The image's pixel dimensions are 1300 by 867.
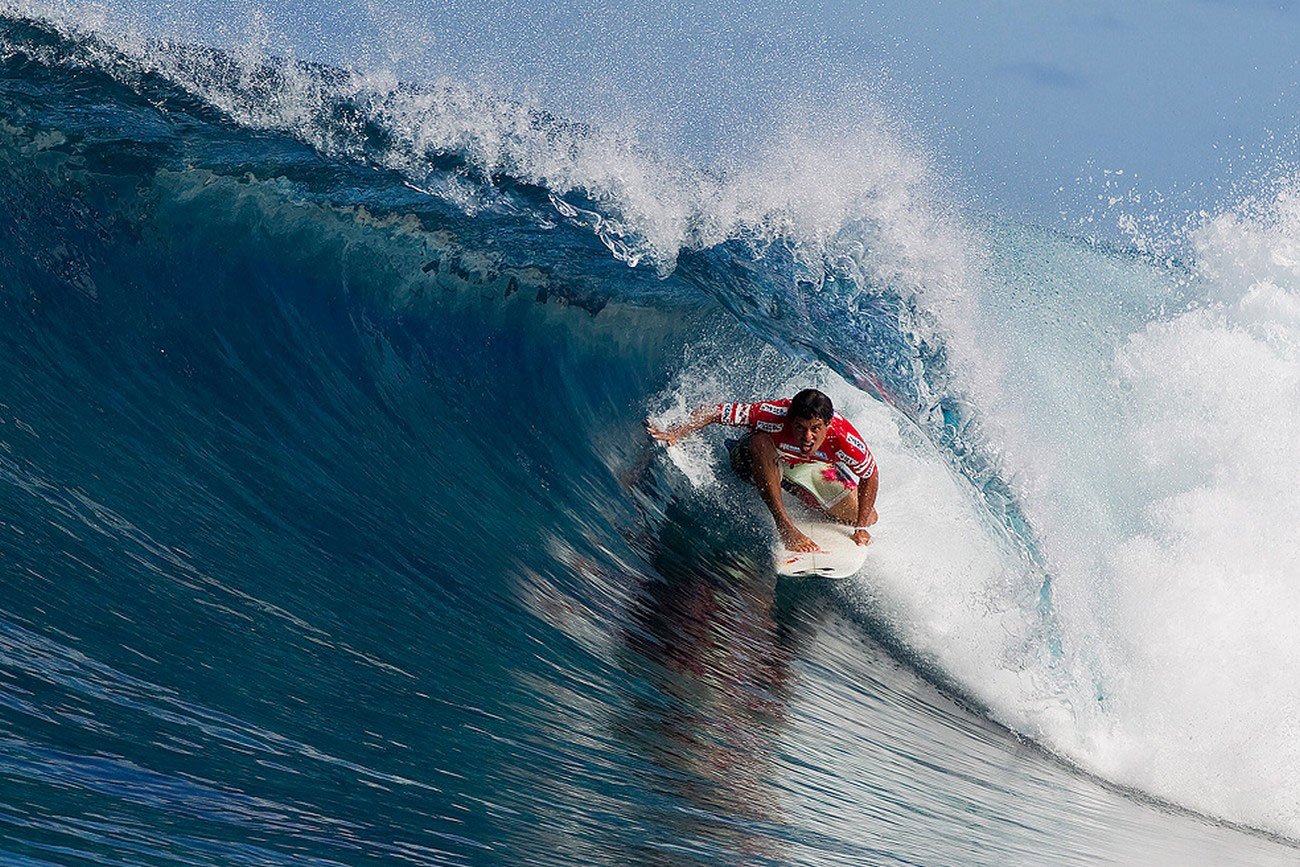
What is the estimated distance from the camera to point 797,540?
7.02 m

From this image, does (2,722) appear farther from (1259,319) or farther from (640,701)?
(1259,319)

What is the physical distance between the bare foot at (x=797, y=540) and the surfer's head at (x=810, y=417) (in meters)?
0.73

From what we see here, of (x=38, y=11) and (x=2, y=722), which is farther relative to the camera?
(x=38, y=11)

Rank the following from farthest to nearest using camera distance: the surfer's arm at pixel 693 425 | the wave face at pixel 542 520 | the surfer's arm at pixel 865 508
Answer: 1. the surfer's arm at pixel 693 425
2. the surfer's arm at pixel 865 508
3. the wave face at pixel 542 520

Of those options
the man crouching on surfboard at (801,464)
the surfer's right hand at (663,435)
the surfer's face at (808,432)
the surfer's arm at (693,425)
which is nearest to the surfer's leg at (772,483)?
the man crouching on surfboard at (801,464)

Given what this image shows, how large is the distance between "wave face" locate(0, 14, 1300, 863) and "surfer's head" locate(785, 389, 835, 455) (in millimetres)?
1082

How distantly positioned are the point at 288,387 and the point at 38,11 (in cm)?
517

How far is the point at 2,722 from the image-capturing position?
10.3 feet

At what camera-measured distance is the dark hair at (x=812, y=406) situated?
6195mm

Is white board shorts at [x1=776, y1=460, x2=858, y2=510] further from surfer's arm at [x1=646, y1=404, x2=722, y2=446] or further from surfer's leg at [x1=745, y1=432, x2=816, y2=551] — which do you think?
surfer's arm at [x1=646, y1=404, x2=722, y2=446]

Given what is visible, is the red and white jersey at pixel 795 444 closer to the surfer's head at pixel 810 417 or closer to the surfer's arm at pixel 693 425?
the surfer's arm at pixel 693 425

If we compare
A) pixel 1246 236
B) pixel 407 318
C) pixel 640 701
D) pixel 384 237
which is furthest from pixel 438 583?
pixel 1246 236

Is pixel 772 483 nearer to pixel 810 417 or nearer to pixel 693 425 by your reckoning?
pixel 693 425

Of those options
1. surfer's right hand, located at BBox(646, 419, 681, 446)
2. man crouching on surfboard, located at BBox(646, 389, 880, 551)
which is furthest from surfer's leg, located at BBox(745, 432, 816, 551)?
surfer's right hand, located at BBox(646, 419, 681, 446)
